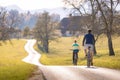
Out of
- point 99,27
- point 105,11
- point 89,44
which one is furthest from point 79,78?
point 99,27

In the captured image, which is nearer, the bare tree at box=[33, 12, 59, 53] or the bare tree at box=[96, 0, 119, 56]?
the bare tree at box=[96, 0, 119, 56]

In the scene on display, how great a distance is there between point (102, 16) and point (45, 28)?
2438 inches

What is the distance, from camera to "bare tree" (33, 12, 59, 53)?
112 metres

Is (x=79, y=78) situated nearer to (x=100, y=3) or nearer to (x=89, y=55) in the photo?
(x=89, y=55)

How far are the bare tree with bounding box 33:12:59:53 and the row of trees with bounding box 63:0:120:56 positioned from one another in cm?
4820

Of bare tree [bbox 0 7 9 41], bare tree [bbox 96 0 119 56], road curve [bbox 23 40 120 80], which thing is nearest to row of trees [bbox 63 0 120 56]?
bare tree [bbox 96 0 119 56]

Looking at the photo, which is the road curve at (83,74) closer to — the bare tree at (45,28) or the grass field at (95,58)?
the grass field at (95,58)

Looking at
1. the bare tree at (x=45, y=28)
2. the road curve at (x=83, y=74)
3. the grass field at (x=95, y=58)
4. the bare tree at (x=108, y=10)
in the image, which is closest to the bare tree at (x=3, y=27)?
the grass field at (x=95, y=58)

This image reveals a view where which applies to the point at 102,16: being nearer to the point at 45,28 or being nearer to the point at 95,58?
the point at 95,58

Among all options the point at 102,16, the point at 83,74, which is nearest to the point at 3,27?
the point at 102,16

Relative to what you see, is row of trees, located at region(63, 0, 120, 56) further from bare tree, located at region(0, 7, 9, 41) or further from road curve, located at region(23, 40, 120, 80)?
road curve, located at region(23, 40, 120, 80)

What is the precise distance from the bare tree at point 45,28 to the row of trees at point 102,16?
4820cm

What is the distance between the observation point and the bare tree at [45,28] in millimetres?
111688

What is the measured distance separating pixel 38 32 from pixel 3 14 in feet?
176
